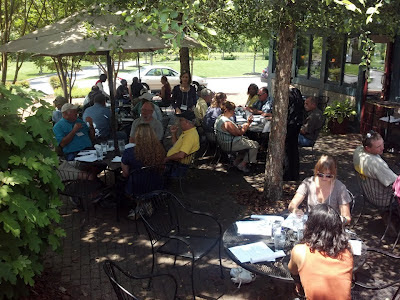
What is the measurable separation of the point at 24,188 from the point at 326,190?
9.40ft

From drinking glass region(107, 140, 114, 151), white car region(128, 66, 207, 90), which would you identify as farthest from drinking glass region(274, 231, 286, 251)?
white car region(128, 66, 207, 90)

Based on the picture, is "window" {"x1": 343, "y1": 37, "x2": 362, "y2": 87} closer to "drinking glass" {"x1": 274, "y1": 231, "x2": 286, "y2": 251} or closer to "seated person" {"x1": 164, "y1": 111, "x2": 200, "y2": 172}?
"seated person" {"x1": 164, "y1": 111, "x2": 200, "y2": 172}

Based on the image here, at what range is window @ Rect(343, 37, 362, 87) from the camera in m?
11.3

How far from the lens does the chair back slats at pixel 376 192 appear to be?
15.7 ft

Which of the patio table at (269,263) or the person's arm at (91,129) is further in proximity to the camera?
the person's arm at (91,129)

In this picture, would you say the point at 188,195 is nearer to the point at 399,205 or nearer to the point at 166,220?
the point at 166,220

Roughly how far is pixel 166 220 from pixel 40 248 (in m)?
2.14

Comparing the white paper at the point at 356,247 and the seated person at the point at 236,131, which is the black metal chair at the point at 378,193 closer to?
the white paper at the point at 356,247

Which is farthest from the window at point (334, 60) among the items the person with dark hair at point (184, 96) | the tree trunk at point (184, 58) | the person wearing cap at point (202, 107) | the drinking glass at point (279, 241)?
the drinking glass at point (279, 241)

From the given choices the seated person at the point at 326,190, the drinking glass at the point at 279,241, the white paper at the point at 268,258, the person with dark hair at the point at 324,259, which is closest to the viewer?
the person with dark hair at the point at 324,259

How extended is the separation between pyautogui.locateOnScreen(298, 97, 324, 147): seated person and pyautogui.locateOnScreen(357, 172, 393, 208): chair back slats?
2724 millimetres

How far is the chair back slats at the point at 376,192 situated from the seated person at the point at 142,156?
8.53 ft

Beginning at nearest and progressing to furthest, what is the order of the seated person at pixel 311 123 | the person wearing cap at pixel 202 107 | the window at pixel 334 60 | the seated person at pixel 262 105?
the seated person at pixel 311 123 < the person wearing cap at pixel 202 107 < the seated person at pixel 262 105 < the window at pixel 334 60

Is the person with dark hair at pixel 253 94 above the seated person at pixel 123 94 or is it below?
above
